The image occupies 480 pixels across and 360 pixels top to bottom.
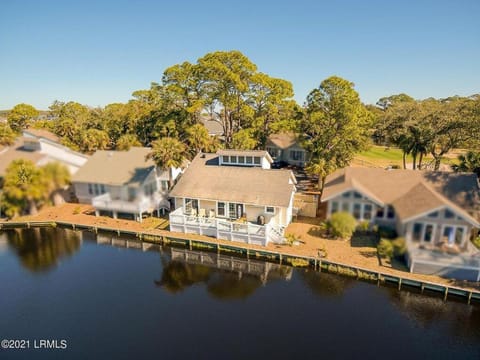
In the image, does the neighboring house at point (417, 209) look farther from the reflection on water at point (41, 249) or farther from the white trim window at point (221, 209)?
the white trim window at point (221, 209)

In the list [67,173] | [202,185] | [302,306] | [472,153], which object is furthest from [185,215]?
[472,153]

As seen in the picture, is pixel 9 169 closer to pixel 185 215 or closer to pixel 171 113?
pixel 185 215

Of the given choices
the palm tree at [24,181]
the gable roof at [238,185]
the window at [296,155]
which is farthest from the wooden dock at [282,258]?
the window at [296,155]

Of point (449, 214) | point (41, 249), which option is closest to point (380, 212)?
point (449, 214)

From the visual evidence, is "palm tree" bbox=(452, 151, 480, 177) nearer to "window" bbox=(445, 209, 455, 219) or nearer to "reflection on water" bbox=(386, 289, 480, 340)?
"reflection on water" bbox=(386, 289, 480, 340)

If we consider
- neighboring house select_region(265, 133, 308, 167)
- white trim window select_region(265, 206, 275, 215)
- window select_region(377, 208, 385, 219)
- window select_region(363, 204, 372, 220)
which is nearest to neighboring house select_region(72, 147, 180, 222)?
window select_region(363, 204, 372, 220)

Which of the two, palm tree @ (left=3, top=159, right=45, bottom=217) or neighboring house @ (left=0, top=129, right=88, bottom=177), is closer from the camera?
palm tree @ (left=3, top=159, right=45, bottom=217)
